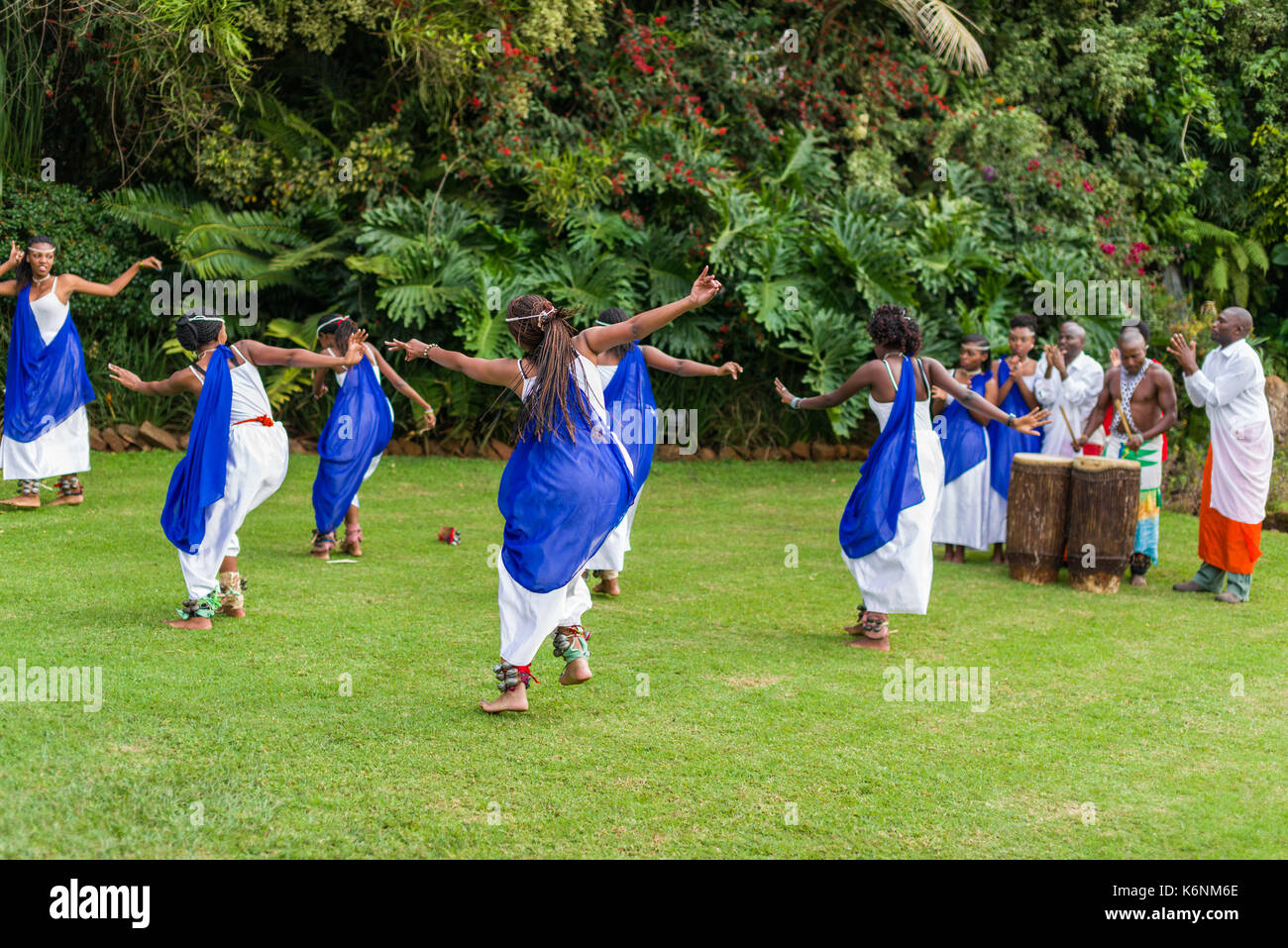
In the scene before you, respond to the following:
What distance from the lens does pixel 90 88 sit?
49.9ft

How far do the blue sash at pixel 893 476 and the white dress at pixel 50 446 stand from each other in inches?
280

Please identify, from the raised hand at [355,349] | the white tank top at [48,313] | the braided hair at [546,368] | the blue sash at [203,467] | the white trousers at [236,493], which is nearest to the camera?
the braided hair at [546,368]

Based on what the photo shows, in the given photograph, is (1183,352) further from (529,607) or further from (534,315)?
(529,607)

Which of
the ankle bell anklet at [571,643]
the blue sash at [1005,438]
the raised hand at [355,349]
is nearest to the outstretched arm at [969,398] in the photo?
the blue sash at [1005,438]

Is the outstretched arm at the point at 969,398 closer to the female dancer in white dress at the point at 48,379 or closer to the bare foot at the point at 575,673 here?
the bare foot at the point at 575,673

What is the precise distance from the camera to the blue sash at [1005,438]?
10.4 m

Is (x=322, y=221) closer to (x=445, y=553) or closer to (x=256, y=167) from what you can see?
(x=256, y=167)

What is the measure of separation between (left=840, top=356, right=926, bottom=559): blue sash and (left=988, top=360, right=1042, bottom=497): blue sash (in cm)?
328

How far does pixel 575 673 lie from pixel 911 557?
2263mm

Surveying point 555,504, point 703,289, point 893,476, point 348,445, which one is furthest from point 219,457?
point 893,476

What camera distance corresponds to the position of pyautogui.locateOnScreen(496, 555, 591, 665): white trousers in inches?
225

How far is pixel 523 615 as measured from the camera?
5.75 meters

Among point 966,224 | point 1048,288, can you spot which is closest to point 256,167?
point 966,224

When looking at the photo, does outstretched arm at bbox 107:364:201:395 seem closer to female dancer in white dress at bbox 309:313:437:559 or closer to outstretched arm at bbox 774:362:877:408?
female dancer in white dress at bbox 309:313:437:559
